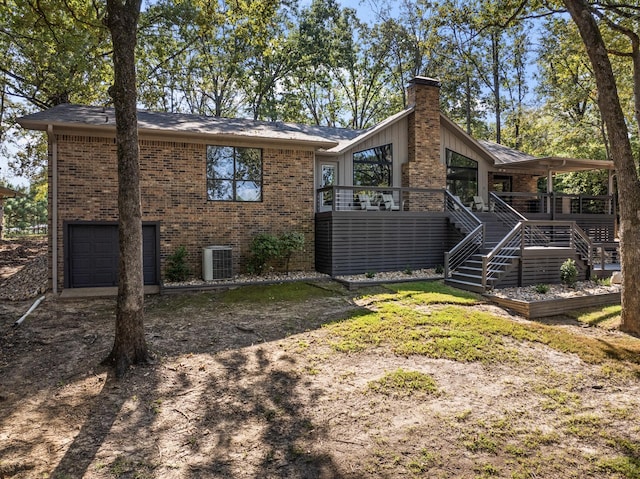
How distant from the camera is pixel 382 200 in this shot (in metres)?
14.4

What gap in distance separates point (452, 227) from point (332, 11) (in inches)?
809

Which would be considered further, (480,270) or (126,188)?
(480,270)

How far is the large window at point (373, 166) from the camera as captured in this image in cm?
1460

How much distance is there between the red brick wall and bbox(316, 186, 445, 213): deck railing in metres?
1.11

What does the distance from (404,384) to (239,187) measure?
27.3 feet

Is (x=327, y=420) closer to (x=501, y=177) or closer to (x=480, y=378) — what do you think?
(x=480, y=378)

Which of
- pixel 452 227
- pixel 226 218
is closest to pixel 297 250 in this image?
pixel 226 218

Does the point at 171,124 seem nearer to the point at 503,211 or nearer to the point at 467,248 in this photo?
the point at 467,248

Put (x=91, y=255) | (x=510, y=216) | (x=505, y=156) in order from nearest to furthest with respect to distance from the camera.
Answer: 1. (x=91, y=255)
2. (x=510, y=216)
3. (x=505, y=156)

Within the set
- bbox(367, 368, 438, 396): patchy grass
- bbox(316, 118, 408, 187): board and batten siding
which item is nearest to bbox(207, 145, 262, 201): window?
bbox(316, 118, 408, 187): board and batten siding

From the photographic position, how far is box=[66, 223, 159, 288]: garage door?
10.4 metres

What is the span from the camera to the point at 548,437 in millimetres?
4102

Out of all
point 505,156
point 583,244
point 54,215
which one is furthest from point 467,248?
point 54,215

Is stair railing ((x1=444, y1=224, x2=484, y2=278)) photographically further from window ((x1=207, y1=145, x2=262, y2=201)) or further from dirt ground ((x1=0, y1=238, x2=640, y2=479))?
window ((x1=207, y1=145, x2=262, y2=201))
